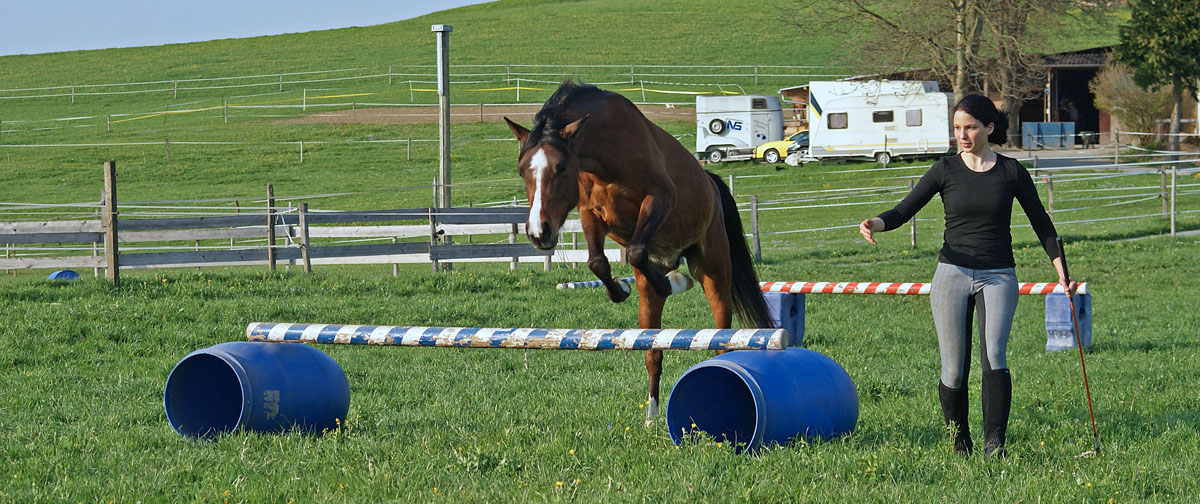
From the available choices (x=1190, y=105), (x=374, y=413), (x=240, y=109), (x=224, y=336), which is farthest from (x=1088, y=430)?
(x=240, y=109)

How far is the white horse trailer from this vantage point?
37.8m

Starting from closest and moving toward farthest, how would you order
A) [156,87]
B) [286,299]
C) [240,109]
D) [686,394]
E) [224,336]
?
[686,394] → [224,336] → [286,299] → [240,109] → [156,87]

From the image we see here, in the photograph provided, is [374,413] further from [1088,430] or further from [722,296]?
[1088,430]

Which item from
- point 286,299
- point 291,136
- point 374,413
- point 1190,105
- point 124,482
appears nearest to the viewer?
point 124,482

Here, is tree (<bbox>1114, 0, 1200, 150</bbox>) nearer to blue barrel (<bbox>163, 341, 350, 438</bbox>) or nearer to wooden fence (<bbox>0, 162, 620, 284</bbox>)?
wooden fence (<bbox>0, 162, 620, 284</bbox>)

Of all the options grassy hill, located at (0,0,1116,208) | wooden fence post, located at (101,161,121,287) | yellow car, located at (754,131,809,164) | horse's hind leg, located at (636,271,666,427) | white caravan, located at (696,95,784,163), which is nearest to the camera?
horse's hind leg, located at (636,271,666,427)

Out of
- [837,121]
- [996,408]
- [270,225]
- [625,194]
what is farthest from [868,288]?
[837,121]

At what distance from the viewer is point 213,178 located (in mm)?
39094

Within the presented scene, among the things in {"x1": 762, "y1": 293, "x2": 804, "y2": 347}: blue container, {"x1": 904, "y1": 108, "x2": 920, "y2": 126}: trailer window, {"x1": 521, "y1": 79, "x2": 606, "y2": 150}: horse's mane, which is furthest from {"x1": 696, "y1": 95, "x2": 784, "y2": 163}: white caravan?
{"x1": 521, "y1": 79, "x2": 606, "y2": 150}: horse's mane

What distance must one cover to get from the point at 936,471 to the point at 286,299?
385 inches

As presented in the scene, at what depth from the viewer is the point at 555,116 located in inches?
235

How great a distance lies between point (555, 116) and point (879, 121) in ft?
113

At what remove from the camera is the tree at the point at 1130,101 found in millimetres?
39625

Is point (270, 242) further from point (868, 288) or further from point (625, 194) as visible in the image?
point (625, 194)
